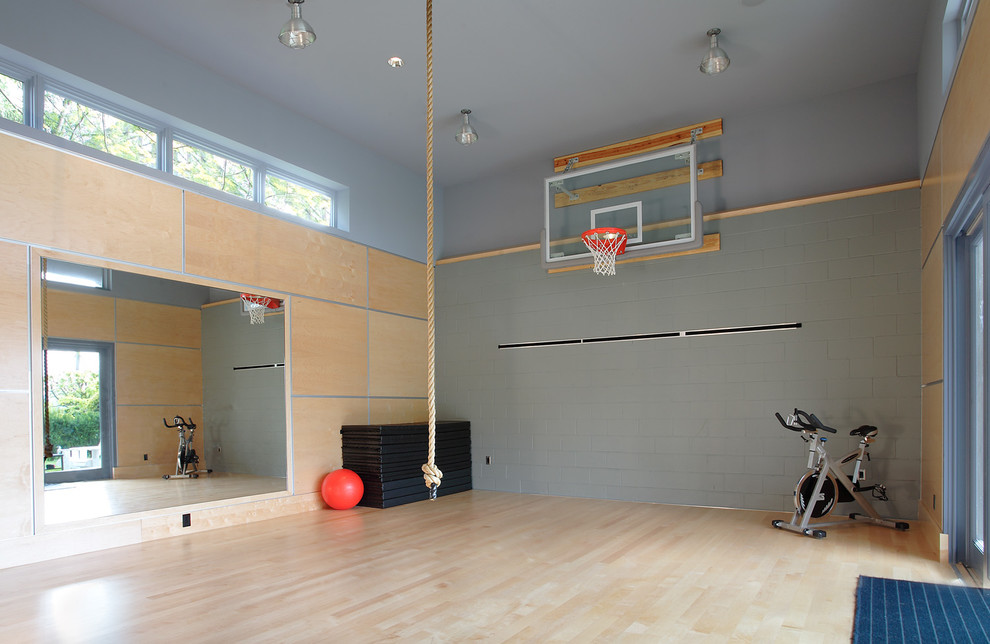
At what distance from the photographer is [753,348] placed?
6.21 m

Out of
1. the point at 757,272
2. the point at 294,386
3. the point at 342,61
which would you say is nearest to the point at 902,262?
Result: the point at 757,272

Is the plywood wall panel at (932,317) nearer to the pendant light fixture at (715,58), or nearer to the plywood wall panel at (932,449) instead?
the plywood wall panel at (932,449)

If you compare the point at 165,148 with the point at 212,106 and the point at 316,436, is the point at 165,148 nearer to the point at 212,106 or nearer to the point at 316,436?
the point at 212,106

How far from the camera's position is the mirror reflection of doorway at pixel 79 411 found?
443cm

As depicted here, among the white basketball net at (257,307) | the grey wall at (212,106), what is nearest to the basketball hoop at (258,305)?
the white basketball net at (257,307)

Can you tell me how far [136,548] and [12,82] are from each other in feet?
11.3

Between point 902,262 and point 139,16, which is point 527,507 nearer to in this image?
point 902,262

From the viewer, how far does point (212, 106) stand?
5.62 metres

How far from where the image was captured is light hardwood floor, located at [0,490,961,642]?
9.82 ft

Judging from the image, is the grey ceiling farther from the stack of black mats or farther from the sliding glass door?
the stack of black mats

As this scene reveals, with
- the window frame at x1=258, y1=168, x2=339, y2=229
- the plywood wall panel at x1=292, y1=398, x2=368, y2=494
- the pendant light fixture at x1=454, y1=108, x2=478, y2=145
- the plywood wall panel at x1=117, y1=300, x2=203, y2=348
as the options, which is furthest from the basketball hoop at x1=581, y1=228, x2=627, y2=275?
the plywood wall panel at x1=117, y1=300, x2=203, y2=348

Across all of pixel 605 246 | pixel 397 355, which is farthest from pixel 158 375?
pixel 605 246

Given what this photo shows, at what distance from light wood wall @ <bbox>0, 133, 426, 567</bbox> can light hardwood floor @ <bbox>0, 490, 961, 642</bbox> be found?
2.61 ft

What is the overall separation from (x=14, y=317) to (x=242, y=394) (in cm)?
199
